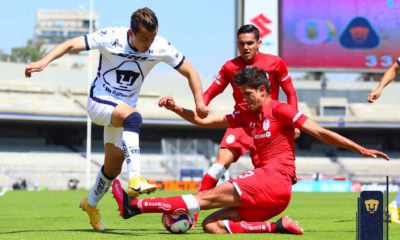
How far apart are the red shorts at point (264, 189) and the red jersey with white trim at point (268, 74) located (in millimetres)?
2246

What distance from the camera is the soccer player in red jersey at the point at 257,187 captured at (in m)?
7.82

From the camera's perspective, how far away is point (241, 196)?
7.82 meters

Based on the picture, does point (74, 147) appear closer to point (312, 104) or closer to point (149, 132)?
point (149, 132)

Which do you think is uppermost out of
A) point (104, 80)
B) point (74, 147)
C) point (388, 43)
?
point (104, 80)

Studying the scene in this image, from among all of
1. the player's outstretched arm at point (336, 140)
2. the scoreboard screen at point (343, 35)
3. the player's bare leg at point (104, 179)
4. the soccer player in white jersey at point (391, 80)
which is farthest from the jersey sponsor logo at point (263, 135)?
the scoreboard screen at point (343, 35)

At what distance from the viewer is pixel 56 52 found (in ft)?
27.6

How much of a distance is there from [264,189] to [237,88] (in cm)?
237

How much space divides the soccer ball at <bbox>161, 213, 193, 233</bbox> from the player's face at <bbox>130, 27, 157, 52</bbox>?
1.73 metres

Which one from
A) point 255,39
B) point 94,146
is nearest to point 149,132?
point 94,146

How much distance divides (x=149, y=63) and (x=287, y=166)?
1.93 m

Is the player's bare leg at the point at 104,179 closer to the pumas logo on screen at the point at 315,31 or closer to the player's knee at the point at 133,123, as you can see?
the player's knee at the point at 133,123

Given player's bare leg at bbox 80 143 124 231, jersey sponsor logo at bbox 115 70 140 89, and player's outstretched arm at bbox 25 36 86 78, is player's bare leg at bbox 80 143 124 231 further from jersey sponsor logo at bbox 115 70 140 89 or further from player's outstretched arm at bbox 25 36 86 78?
player's outstretched arm at bbox 25 36 86 78

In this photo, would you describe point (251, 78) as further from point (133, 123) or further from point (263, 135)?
point (133, 123)

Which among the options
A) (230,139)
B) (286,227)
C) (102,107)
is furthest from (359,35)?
(286,227)
